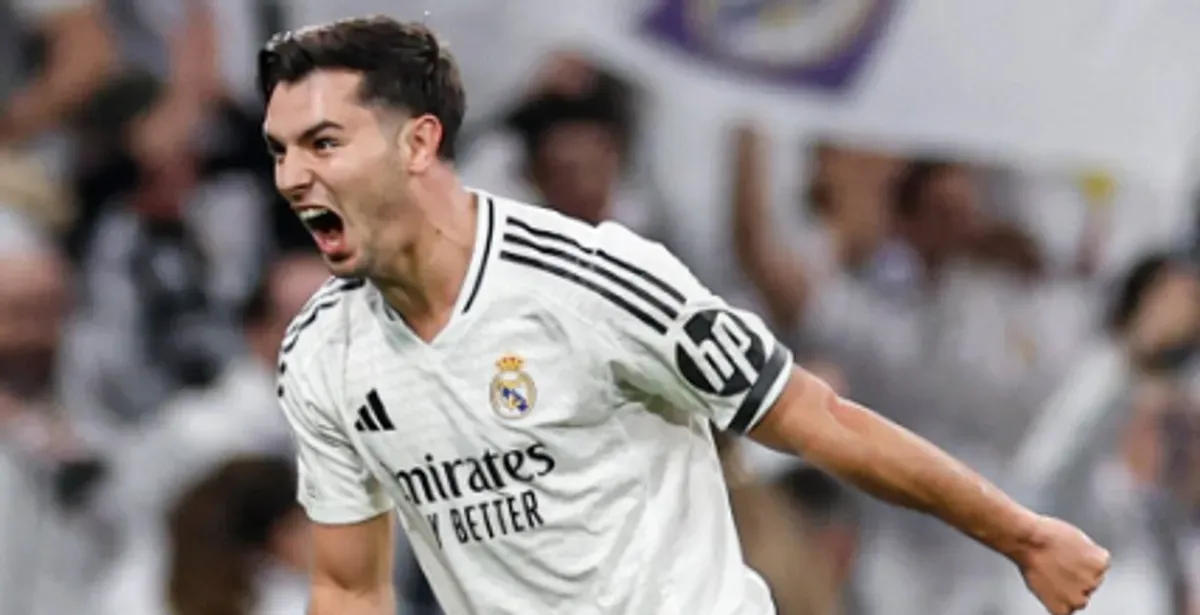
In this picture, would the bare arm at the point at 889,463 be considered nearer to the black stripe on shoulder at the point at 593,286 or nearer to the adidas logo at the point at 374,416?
the black stripe on shoulder at the point at 593,286

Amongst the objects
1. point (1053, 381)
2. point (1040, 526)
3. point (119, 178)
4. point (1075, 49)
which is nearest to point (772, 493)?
point (1053, 381)

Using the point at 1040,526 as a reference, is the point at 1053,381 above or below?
below

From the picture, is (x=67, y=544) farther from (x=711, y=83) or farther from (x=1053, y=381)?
(x=1053, y=381)

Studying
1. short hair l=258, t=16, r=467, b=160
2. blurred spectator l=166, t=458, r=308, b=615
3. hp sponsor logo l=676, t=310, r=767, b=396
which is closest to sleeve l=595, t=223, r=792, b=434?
hp sponsor logo l=676, t=310, r=767, b=396

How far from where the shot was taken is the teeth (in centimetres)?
211

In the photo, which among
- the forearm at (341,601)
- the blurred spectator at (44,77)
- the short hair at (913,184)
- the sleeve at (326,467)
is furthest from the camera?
the short hair at (913,184)

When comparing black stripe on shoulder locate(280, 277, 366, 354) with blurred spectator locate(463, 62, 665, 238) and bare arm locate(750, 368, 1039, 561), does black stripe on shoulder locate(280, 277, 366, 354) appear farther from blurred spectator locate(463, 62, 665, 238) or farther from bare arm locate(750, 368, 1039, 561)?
blurred spectator locate(463, 62, 665, 238)

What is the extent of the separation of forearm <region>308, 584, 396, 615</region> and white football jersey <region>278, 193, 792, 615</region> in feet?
0.61

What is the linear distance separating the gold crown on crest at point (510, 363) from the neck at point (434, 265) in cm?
9

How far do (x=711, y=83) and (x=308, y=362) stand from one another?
90.1 inches

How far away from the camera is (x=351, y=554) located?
95.4 inches

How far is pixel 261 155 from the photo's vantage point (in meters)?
4.23

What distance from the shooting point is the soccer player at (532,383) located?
2.13 meters

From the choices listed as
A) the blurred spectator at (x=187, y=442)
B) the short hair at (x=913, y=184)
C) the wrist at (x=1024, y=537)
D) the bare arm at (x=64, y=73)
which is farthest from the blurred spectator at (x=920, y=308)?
the wrist at (x=1024, y=537)
